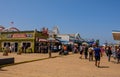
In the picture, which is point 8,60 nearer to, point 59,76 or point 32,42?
point 59,76

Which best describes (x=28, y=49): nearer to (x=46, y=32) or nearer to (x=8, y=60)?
(x=46, y=32)

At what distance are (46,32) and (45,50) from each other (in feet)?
15.4

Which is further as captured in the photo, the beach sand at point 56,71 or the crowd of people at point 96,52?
the crowd of people at point 96,52

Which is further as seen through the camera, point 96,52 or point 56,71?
point 96,52

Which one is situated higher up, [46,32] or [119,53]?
[46,32]

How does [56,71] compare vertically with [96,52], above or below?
below

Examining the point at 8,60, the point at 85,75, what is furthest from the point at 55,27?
the point at 85,75

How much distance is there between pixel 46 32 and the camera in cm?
4478

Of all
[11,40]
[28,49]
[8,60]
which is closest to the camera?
[8,60]

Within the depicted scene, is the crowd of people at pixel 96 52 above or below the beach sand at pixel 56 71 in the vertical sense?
above

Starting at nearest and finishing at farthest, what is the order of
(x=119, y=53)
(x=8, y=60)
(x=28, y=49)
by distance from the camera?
1. (x=8, y=60)
2. (x=119, y=53)
3. (x=28, y=49)

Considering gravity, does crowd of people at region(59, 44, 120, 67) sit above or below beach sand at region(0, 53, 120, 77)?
above

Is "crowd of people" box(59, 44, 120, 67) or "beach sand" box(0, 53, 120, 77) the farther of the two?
"crowd of people" box(59, 44, 120, 67)

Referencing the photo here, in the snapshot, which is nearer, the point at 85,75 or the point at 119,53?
the point at 85,75
